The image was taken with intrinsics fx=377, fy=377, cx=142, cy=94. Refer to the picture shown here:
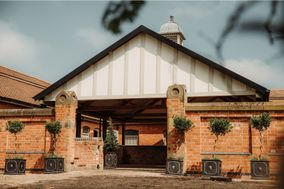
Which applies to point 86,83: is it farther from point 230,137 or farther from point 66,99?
point 230,137

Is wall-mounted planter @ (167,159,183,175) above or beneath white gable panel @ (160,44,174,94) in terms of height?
beneath

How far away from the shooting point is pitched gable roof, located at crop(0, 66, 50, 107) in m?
20.9

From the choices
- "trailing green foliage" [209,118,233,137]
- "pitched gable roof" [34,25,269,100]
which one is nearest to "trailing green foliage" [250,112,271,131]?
"trailing green foliage" [209,118,233,137]

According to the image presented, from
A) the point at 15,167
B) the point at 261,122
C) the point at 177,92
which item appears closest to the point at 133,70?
the point at 177,92

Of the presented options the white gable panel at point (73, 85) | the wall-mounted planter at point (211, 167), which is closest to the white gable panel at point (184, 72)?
the wall-mounted planter at point (211, 167)

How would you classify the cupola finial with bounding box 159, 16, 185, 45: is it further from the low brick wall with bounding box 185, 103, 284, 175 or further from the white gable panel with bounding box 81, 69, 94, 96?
the low brick wall with bounding box 185, 103, 284, 175

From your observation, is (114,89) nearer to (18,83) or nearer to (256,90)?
(256,90)

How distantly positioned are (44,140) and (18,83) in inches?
437

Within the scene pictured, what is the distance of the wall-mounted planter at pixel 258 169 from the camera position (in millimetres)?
11797

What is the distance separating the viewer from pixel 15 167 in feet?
47.0

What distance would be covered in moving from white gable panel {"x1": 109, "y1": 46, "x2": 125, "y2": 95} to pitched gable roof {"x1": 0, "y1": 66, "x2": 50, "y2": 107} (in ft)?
23.8

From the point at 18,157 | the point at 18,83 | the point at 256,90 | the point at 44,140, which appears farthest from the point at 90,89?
the point at 18,83

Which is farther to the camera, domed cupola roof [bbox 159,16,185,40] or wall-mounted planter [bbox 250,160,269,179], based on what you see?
domed cupola roof [bbox 159,16,185,40]

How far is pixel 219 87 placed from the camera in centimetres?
1436
